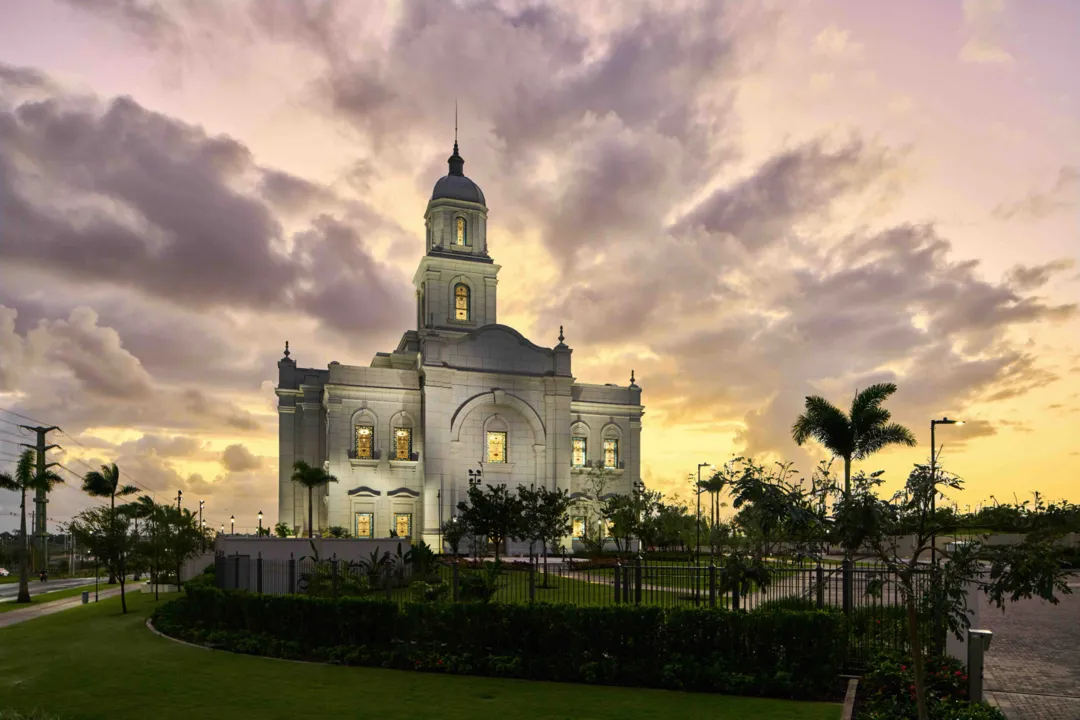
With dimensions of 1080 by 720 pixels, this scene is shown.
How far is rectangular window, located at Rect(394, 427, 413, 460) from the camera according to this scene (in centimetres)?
5709

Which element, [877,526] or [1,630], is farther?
[1,630]

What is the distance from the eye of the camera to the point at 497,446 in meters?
59.1

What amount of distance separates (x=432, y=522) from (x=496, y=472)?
244 inches

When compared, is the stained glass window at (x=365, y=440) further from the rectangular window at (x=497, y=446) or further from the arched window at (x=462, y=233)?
the arched window at (x=462, y=233)

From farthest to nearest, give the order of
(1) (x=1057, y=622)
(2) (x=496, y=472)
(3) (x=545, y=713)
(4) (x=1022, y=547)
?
(2) (x=496, y=472) < (1) (x=1057, y=622) < (3) (x=545, y=713) < (4) (x=1022, y=547)

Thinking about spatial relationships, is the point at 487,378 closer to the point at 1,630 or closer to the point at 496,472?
the point at 496,472

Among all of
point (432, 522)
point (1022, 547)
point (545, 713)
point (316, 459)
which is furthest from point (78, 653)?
point (316, 459)

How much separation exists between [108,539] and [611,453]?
38031 millimetres

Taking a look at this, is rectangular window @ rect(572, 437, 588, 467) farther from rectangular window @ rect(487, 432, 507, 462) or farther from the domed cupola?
the domed cupola

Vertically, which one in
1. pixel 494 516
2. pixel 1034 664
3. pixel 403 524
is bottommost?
pixel 403 524

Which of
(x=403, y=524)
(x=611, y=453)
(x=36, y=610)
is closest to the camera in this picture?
(x=36, y=610)

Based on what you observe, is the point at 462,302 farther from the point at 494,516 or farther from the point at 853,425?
the point at 853,425

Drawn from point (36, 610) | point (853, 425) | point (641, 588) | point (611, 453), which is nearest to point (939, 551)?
point (641, 588)

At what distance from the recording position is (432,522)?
54.7 metres
